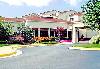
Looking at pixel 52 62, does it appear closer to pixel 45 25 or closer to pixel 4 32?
pixel 4 32

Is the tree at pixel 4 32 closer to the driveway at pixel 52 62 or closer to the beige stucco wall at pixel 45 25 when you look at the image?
the beige stucco wall at pixel 45 25

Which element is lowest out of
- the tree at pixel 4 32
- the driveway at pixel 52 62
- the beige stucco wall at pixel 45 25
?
the driveway at pixel 52 62

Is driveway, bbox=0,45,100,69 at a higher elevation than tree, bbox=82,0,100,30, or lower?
lower

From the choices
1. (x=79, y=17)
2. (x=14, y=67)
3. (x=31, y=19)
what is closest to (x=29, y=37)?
(x=31, y=19)

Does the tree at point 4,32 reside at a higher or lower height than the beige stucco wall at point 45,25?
lower

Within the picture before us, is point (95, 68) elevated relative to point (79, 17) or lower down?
lower down

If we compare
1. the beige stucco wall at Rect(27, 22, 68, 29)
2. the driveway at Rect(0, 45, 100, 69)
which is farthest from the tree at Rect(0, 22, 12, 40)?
the driveway at Rect(0, 45, 100, 69)

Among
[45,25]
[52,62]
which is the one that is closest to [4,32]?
[45,25]

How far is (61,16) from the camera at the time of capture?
283ft

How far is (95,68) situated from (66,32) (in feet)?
166

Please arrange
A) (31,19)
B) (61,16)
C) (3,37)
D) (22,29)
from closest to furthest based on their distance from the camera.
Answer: (3,37), (22,29), (31,19), (61,16)

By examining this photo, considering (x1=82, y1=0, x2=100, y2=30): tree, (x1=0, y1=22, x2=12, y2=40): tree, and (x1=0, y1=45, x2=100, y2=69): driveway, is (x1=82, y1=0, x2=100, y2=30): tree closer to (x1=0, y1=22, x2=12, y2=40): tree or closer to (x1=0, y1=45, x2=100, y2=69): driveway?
(x1=0, y1=22, x2=12, y2=40): tree

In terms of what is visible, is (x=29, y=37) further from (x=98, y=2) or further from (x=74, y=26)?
(x=98, y=2)

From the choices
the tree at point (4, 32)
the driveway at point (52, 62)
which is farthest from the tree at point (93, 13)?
the driveway at point (52, 62)
